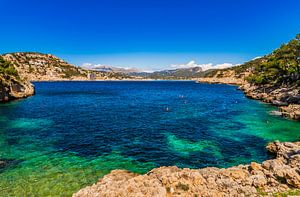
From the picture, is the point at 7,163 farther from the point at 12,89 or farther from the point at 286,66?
the point at 286,66

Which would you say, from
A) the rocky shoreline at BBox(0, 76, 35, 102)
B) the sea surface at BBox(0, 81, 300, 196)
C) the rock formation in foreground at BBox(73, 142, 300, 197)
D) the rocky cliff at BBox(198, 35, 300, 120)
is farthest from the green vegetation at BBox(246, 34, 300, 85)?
the rocky shoreline at BBox(0, 76, 35, 102)

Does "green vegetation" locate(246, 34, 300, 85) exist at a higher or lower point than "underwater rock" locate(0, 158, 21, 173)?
higher

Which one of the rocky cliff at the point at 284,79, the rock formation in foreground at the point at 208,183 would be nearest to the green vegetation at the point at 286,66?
the rocky cliff at the point at 284,79

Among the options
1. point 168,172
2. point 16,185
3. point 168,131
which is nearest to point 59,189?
point 16,185

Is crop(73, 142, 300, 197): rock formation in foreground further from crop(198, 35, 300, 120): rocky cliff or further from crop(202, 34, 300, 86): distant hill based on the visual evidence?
crop(202, 34, 300, 86): distant hill

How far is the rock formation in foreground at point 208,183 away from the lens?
16.8 meters

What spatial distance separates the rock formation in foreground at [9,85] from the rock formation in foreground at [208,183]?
77737 mm

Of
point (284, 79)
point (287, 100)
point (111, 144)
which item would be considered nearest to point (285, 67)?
point (284, 79)

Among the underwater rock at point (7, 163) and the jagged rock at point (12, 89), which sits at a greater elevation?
the jagged rock at point (12, 89)

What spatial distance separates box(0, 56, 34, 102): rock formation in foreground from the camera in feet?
263

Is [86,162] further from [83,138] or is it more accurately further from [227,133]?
[227,133]

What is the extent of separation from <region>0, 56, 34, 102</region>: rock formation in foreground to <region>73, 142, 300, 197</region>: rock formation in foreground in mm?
77737

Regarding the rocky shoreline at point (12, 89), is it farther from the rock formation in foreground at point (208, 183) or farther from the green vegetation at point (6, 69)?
the rock formation in foreground at point (208, 183)

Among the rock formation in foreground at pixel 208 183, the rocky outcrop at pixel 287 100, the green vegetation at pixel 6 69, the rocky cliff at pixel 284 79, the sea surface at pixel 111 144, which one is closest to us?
the rock formation in foreground at pixel 208 183
